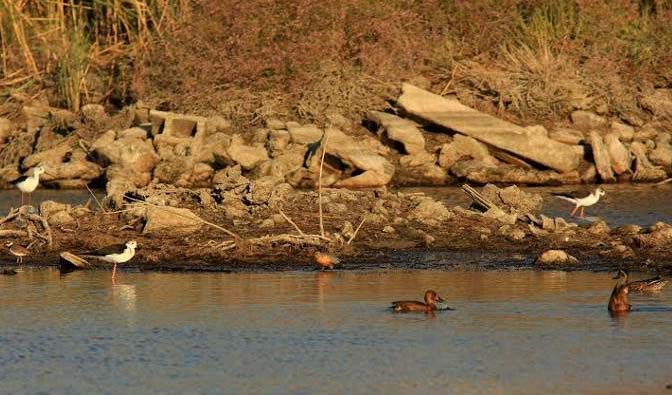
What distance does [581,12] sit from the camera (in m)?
31.5

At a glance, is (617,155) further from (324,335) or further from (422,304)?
(324,335)

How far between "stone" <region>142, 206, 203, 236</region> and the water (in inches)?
65.4

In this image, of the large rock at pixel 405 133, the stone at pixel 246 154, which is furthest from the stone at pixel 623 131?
the stone at pixel 246 154

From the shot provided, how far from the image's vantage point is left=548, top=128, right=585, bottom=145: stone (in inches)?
1117

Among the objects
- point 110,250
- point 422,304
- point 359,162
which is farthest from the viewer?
point 359,162

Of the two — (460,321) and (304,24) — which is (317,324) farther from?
(304,24)

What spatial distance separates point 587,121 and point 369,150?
4.81 m

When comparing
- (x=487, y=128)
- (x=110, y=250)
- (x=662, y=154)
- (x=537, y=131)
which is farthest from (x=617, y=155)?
(x=110, y=250)

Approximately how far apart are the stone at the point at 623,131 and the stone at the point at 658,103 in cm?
111

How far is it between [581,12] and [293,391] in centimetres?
2212

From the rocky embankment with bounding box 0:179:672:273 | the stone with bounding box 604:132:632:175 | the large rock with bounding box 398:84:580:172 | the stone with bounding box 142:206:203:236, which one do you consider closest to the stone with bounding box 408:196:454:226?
the rocky embankment with bounding box 0:179:672:273

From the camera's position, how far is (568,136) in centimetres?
2844

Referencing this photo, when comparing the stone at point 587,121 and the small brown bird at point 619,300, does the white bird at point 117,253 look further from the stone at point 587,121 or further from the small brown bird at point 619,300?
the stone at point 587,121

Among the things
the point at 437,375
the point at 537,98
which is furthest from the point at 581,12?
the point at 437,375
